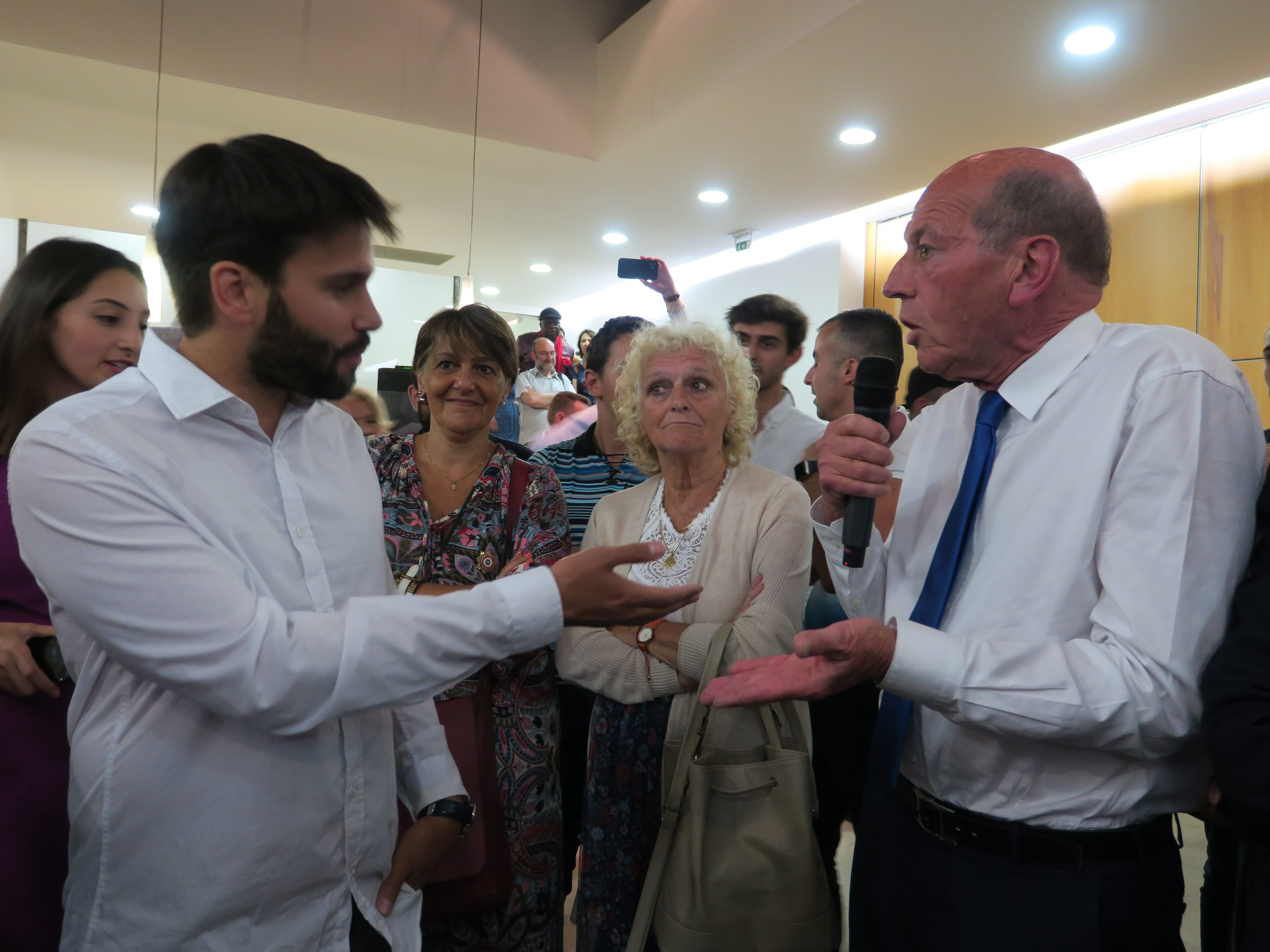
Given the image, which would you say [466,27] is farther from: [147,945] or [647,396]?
[147,945]

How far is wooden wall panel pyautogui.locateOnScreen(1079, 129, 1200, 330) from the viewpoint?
5.17 meters

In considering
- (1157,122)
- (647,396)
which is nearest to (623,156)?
(1157,122)

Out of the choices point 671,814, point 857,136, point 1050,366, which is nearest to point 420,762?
point 671,814

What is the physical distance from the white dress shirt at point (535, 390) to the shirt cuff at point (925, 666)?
404 cm

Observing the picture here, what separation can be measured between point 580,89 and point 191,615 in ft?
19.1

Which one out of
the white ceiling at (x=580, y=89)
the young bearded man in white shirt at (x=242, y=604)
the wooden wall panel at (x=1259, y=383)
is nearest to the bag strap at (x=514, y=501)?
the young bearded man in white shirt at (x=242, y=604)

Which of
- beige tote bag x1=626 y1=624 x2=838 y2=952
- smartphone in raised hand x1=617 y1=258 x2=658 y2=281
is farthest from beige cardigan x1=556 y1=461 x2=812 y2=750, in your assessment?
smartphone in raised hand x1=617 y1=258 x2=658 y2=281

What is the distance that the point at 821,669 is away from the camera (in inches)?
45.5

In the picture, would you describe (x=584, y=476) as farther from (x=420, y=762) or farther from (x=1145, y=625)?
(x=1145, y=625)

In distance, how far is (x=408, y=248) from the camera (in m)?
5.27

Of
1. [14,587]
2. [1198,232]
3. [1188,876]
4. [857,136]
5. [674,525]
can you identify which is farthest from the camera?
[857,136]

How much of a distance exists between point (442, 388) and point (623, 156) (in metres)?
4.21

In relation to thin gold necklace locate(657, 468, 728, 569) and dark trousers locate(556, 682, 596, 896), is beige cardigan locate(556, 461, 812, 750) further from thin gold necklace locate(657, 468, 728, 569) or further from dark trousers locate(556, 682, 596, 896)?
dark trousers locate(556, 682, 596, 896)

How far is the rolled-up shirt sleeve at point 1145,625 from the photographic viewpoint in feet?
3.47
